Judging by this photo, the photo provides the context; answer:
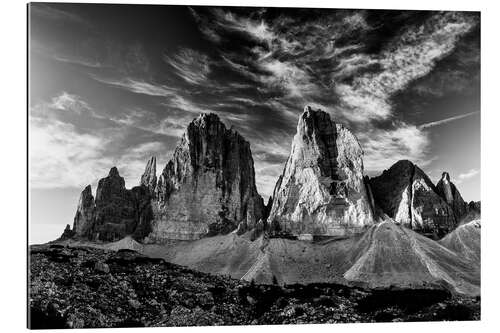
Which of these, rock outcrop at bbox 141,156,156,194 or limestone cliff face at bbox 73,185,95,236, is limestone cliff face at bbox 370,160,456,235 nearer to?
rock outcrop at bbox 141,156,156,194

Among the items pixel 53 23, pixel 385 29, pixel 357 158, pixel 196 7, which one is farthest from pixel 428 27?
pixel 53 23

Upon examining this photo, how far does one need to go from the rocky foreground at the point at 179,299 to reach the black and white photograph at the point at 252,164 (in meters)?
0.08

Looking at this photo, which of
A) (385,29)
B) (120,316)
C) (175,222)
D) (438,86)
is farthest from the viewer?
(175,222)

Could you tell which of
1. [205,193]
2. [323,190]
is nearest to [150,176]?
[205,193]

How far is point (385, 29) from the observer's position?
26375 millimetres

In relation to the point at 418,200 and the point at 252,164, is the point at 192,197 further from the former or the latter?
the point at 418,200

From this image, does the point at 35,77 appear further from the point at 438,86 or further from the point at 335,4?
the point at 438,86

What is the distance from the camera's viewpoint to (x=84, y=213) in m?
28.1

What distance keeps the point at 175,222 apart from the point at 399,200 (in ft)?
42.4

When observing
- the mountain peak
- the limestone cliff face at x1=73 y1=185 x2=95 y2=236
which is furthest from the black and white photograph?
the limestone cliff face at x1=73 y1=185 x2=95 y2=236

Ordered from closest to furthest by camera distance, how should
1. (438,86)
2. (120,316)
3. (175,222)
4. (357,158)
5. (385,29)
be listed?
(120,316) → (385,29) → (438,86) → (357,158) → (175,222)

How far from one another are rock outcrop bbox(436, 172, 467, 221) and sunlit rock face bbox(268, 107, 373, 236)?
413cm

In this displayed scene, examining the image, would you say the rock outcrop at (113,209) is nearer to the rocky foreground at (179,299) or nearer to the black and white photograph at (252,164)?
the black and white photograph at (252,164)

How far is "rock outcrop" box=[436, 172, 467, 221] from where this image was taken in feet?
97.7
